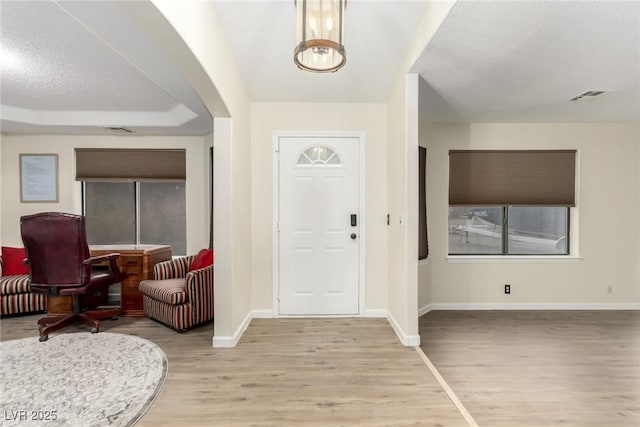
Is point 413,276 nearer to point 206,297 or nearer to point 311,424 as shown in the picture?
point 311,424

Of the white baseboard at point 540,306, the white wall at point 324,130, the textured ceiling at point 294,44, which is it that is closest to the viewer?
the textured ceiling at point 294,44

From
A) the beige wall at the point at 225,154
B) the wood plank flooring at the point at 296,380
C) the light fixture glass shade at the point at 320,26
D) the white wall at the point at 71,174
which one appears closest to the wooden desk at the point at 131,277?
the wood plank flooring at the point at 296,380

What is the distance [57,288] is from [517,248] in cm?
528

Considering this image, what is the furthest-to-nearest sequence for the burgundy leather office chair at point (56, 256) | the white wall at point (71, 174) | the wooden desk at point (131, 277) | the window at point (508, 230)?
the white wall at point (71, 174), the window at point (508, 230), the wooden desk at point (131, 277), the burgundy leather office chair at point (56, 256)

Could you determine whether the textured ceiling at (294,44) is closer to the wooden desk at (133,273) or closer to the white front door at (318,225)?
the white front door at (318,225)

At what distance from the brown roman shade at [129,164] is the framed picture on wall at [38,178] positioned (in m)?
0.34

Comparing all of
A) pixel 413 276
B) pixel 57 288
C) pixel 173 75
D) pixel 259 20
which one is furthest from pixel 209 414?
pixel 259 20

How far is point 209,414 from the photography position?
1.81 metres

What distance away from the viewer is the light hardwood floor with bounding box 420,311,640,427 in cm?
189

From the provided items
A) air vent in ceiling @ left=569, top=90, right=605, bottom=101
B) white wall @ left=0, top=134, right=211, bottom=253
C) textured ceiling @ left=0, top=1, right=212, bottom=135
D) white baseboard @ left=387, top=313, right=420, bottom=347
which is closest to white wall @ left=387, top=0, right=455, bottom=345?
white baseboard @ left=387, top=313, right=420, bottom=347

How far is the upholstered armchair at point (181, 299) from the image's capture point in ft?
9.94

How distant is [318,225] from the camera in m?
3.44

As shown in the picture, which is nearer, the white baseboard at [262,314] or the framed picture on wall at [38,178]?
the white baseboard at [262,314]

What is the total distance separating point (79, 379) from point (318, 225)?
7.73 feet
